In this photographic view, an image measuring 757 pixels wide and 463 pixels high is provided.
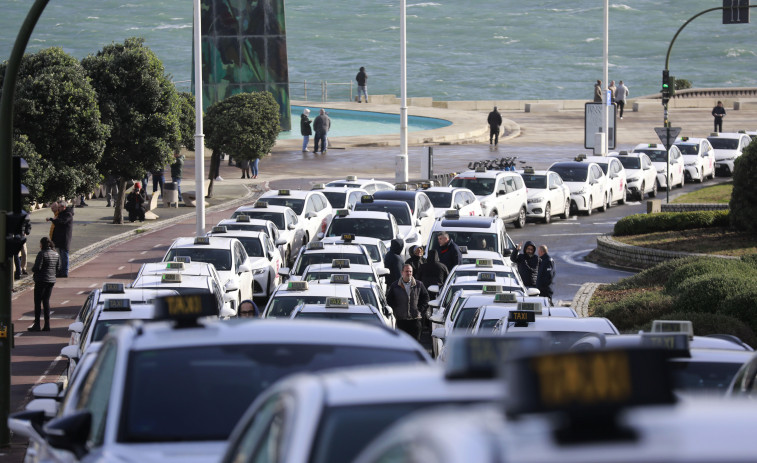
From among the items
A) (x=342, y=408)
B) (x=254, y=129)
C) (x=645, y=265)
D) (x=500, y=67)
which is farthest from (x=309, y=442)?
(x=500, y=67)

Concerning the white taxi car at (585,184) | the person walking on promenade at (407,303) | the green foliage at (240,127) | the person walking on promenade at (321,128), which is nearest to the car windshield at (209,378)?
the person walking on promenade at (407,303)

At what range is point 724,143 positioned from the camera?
4744cm

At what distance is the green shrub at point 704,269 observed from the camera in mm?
18797

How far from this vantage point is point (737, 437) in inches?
103

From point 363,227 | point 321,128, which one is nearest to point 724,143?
point 321,128

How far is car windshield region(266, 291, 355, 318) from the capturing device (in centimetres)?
1680

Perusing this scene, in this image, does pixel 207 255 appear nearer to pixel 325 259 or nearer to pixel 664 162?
pixel 325 259

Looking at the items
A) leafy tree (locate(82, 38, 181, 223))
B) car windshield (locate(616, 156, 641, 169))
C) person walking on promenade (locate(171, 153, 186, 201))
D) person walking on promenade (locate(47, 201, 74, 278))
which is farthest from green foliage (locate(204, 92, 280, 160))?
person walking on promenade (locate(47, 201, 74, 278))

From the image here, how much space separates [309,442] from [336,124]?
2626 inches

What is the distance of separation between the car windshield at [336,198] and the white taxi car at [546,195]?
240 inches

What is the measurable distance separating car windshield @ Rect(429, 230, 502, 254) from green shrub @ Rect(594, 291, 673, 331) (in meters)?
6.34

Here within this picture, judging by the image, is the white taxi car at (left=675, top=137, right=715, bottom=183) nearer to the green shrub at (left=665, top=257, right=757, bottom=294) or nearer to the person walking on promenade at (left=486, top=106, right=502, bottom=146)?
the person walking on promenade at (left=486, top=106, right=502, bottom=146)

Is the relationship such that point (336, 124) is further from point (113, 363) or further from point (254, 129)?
point (113, 363)

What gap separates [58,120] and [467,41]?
5747 inches
